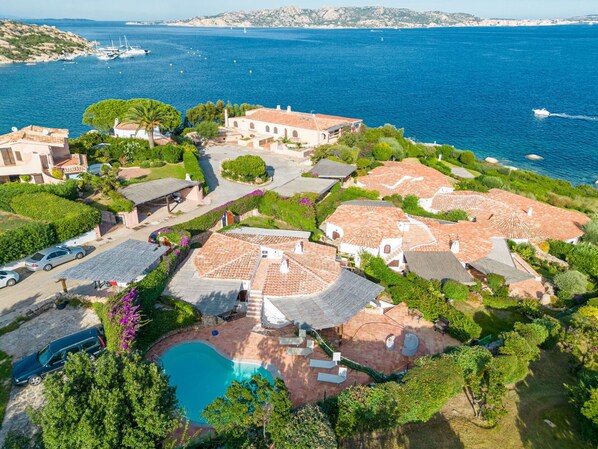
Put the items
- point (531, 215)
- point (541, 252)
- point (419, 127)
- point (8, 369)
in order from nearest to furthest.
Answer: point (8, 369)
point (541, 252)
point (531, 215)
point (419, 127)

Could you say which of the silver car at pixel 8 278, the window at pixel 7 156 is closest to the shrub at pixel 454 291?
the silver car at pixel 8 278

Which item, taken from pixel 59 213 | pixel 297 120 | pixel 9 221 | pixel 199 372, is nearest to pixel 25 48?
pixel 297 120

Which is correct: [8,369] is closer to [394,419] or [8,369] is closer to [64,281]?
[64,281]

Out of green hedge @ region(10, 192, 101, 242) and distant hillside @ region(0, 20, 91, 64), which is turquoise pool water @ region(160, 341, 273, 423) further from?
distant hillside @ region(0, 20, 91, 64)

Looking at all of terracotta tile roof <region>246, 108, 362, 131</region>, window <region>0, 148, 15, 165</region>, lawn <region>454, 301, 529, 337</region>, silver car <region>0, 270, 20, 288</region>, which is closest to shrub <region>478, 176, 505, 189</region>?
terracotta tile roof <region>246, 108, 362, 131</region>

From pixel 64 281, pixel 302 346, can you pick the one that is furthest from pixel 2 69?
pixel 302 346

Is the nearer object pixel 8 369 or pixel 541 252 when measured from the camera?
pixel 8 369
